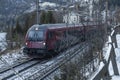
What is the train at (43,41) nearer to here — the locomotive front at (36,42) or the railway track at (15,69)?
the locomotive front at (36,42)

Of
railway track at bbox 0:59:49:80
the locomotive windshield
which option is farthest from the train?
railway track at bbox 0:59:49:80

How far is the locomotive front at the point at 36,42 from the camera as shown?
2300cm

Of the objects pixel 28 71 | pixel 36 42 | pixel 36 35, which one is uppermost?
pixel 36 35

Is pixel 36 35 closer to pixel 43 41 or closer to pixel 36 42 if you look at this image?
pixel 36 42

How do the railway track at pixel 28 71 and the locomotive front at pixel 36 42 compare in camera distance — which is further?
the locomotive front at pixel 36 42

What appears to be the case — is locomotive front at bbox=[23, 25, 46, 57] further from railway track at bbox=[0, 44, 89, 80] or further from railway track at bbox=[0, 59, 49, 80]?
railway track at bbox=[0, 44, 89, 80]

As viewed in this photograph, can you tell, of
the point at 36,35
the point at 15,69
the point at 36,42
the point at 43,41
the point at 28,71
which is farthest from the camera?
the point at 36,35

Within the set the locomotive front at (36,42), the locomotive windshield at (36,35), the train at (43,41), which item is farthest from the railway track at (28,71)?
the locomotive windshield at (36,35)

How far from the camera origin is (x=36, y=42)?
2347 cm

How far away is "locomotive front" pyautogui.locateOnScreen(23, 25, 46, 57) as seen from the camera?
906 inches

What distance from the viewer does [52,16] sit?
173ft

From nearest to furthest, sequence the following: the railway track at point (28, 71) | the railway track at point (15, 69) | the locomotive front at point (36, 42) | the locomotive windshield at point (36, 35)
A: the railway track at point (28, 71)
the railway track at point (15, 69)
the locomotive front at point (36, 42)
the locomotive windshield at point (36, 35)

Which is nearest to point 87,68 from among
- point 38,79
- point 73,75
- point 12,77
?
point 73,75

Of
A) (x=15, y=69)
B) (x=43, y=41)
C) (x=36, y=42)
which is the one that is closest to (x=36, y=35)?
(x=36, y=42)
